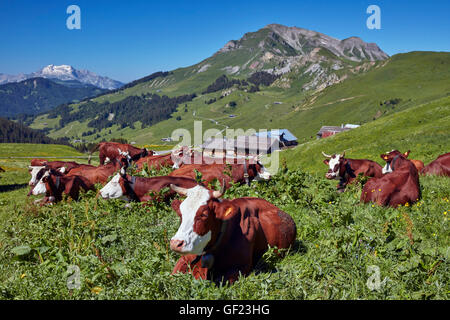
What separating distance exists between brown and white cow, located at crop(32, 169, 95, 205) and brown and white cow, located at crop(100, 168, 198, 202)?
3913mm

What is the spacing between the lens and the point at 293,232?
6754 millimetres

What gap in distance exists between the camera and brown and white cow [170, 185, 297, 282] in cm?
493

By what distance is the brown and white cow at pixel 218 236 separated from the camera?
4934 mm

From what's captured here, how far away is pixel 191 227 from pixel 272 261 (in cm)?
228

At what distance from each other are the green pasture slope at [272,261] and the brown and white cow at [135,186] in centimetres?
177

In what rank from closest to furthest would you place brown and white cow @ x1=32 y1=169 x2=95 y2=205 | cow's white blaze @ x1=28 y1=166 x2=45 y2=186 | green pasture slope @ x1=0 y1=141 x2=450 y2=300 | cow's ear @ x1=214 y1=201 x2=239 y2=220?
green pasture slope @ x1=0 y1=141 x2=450 y2=300 → cow's ear @ x1=214 y1=201 x2=239 y2=220 → brown and white cow @ x1=32 y1=169 x2=95 y2=205 → cow's white blaze @ x1=28 y1=166 x2=45 y2=186

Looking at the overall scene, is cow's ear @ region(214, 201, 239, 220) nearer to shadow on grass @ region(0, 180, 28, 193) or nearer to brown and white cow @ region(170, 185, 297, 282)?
brown and white cow @ region(170, 185, 297, 282)

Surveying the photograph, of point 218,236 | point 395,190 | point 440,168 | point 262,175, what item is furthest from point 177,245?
point 440,168

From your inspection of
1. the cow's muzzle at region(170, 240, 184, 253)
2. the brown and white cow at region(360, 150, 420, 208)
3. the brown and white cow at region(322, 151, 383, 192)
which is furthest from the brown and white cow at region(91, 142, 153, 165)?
the cow's muzzle at region(170, 240, 184, 253)

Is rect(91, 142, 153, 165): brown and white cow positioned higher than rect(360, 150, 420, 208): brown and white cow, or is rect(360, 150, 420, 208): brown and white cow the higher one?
rect(91, 142, 153, 165): brown and white cow

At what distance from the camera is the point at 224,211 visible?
5.38 meters

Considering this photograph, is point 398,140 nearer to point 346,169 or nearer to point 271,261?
point 346,169

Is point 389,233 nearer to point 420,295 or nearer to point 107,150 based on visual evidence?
point 420,295

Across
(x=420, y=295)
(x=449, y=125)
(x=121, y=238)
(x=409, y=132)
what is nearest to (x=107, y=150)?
(x=121, y=238)
